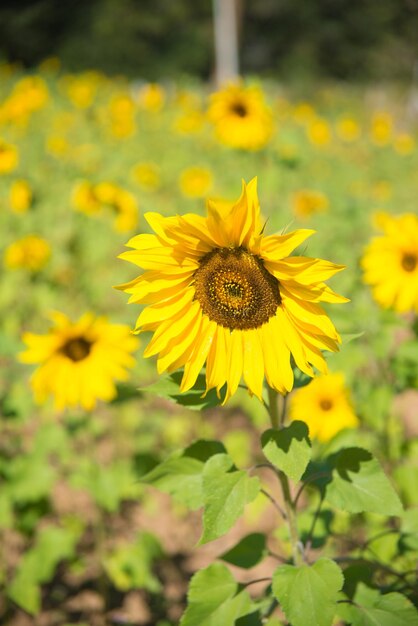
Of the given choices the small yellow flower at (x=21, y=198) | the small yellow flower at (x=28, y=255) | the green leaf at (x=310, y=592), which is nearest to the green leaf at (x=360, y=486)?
the green leaf at (x=310, y=592)

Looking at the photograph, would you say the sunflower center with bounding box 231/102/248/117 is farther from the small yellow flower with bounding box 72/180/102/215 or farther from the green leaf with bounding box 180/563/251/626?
the green leaf with bounding box 180/563/251/626

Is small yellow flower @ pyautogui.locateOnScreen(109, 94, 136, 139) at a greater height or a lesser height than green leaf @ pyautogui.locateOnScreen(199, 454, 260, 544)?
greater

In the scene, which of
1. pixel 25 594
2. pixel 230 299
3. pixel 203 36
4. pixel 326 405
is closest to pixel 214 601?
pixel 230 299

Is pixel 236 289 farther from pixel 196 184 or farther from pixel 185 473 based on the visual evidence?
pixel 196 184

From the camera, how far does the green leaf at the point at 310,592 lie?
1.26m

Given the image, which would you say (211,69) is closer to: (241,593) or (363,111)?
(363,111)

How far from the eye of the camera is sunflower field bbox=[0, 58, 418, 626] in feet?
4.28

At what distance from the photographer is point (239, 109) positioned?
163 inches

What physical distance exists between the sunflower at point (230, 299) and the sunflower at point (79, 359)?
41.4 inches

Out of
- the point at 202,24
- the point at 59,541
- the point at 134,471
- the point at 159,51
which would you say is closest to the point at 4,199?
the point at 134,471

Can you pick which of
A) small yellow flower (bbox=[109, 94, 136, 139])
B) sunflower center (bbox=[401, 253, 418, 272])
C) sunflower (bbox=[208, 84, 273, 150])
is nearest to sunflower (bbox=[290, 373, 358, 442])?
sunflower center (bbox=[401, 253, 418, 272])

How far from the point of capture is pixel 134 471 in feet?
9.32

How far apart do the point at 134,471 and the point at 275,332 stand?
5.71 ft

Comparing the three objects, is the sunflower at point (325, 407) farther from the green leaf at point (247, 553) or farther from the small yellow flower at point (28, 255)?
the small yellow flower at point (28, 255)
